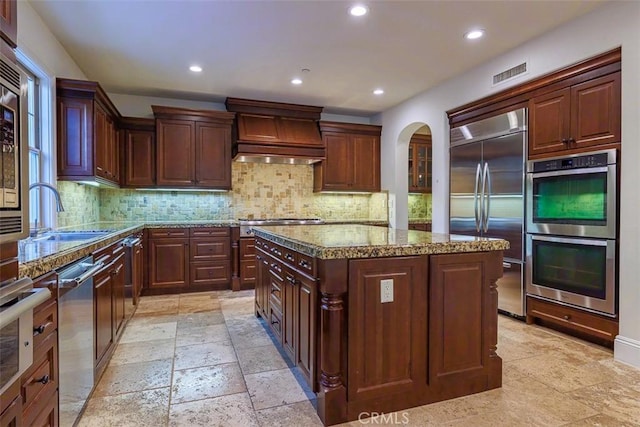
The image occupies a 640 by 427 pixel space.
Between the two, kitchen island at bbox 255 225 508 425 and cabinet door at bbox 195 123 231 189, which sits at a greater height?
cabinet door at bbox 195 123 231 189

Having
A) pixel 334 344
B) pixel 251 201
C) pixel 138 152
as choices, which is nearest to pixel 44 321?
pixel 334 344

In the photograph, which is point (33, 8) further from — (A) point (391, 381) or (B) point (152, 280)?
(A) point (391, 381)

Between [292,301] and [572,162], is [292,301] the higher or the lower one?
the lower one

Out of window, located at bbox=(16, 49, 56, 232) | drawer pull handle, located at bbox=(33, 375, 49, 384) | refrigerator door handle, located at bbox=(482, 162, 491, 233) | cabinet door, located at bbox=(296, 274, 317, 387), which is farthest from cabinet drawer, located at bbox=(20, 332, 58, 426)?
refrigerator door handle, located at bbox=(482, 162, 491, 233)

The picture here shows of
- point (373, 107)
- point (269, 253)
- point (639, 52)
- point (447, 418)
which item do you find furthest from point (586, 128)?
point (373, 107)

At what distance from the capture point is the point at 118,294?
9.63 ft

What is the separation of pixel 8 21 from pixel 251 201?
4646 millimetres

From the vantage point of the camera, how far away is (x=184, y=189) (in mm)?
5137

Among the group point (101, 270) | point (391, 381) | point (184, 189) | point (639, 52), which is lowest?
point (391, 381)

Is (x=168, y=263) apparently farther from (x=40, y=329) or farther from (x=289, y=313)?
(x=40, y=329)

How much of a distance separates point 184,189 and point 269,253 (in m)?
2.69

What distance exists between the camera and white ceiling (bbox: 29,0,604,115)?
9.51 ft

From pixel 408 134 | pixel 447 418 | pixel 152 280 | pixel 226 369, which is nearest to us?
pixel 447 418

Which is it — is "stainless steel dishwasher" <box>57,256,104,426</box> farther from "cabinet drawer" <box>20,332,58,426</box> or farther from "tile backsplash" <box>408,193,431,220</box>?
"tile backsplash" <box>408,193,431,220</box>
